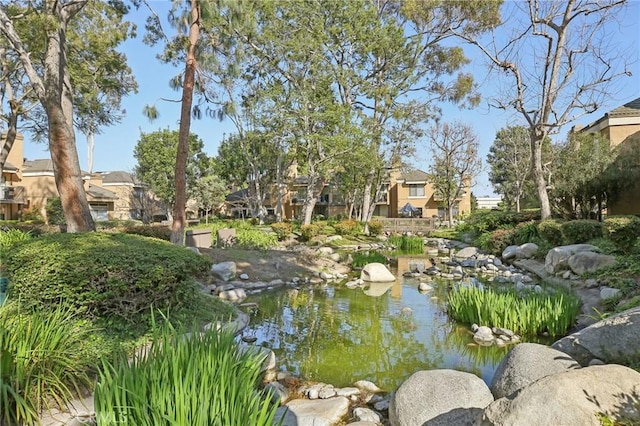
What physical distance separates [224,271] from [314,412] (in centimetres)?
665

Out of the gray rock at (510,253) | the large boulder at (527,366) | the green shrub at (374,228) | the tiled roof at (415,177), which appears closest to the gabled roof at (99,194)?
the green shrub at (374,228)

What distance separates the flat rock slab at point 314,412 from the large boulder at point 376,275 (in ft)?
22.9

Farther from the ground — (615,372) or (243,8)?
(243,8)

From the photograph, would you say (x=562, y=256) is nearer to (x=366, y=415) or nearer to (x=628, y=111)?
(x=366, y=415)

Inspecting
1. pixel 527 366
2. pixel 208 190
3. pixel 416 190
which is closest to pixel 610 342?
pixel 527 366

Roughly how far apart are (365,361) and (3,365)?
12.5 feet

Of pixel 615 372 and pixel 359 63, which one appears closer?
pixel 615 372

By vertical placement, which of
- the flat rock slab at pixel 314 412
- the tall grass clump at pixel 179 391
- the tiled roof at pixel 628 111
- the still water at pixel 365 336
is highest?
the tiled roof at pixel 628 111

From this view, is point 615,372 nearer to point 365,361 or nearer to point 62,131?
point 365,361

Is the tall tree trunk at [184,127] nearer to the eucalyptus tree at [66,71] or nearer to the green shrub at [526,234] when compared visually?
the eucalyptus tree at [66,71]

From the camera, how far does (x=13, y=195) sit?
82.6ft

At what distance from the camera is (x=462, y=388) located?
3.35 meters

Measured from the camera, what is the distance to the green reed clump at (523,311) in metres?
5.53

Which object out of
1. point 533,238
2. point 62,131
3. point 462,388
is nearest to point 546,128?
point 533,238
